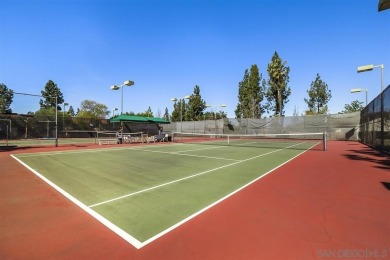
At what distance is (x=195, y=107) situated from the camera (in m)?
63.6

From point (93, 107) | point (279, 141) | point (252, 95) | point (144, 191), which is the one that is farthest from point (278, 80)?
point (93, 107)

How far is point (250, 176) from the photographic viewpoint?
777cm

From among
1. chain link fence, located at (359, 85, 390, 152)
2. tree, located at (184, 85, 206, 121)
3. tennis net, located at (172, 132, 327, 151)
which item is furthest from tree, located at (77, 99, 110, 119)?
chain link fence, located at (359, 85, 390, 152)

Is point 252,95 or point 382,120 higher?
point 252,95

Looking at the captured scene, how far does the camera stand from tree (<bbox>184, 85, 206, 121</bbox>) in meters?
63.5

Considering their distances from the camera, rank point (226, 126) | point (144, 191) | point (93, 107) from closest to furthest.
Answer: point (144, 191)
point (226, 126)
point (93, 107)

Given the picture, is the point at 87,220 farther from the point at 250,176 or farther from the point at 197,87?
the point at 197,87

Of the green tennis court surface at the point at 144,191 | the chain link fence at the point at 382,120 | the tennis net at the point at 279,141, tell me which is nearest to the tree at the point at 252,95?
the tennis net at the point at 279,141

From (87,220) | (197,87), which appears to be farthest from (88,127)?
(87,220)

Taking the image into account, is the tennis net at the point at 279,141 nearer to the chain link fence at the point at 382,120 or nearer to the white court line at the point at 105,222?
the chain link fence at the point at 382,120

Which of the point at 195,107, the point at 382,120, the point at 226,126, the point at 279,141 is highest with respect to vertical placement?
the point at 195,107

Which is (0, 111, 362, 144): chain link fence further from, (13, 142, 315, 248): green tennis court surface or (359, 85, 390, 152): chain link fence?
(13, 142, 315, 248): green tennis court surface

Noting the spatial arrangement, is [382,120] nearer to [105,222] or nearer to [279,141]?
[279,141]

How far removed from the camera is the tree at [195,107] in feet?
208
